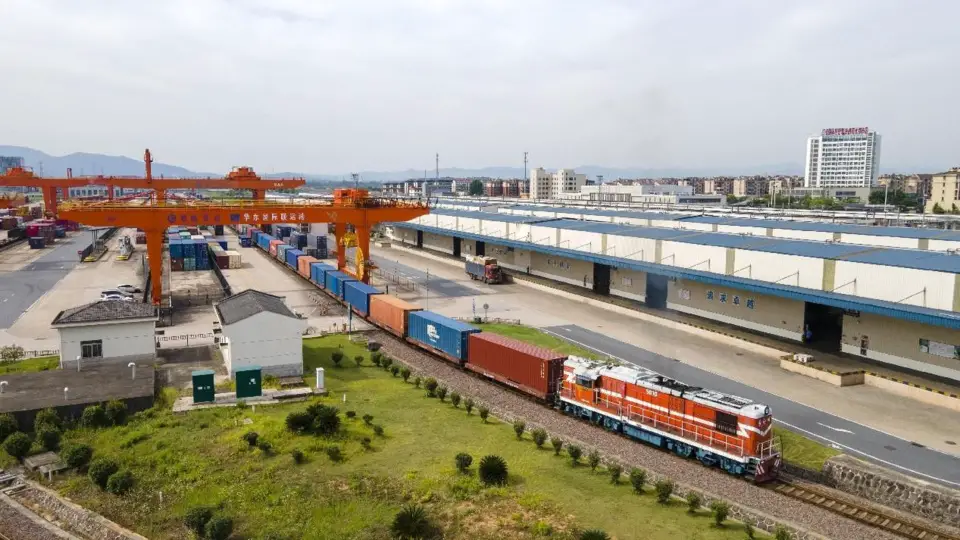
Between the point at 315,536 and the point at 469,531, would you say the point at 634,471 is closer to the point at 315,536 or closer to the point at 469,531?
the point at 469,531

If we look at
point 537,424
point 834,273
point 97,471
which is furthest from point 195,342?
point 834,273

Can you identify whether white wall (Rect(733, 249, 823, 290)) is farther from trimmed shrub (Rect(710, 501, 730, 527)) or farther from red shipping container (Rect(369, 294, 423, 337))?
trimmed shrub (Rect(710, 501, 730, 527))

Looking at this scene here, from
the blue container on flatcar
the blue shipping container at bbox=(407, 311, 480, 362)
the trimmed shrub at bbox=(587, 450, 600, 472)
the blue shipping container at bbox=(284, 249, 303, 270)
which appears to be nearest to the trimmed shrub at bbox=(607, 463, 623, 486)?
the trimmed shrub at bbox=(587, 450, 600, 472)

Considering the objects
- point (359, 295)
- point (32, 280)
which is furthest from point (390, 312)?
point (32, 280)

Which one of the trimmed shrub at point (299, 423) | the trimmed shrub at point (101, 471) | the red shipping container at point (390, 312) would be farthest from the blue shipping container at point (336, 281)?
the trimmed shrub at point (101, 471)

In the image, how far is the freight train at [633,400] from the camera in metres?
19.4

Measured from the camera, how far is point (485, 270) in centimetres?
5700

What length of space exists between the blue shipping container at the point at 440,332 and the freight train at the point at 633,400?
48 millimetres

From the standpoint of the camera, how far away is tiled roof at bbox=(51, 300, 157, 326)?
29844mm

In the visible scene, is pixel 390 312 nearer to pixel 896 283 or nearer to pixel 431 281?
pixel 431 281

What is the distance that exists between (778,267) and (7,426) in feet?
116

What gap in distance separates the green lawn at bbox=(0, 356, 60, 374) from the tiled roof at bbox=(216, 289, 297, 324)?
780cm

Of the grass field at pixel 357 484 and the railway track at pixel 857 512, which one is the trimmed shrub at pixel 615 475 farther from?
the railway track at pixel 857 512

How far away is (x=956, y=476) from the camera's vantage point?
65.8 ft
